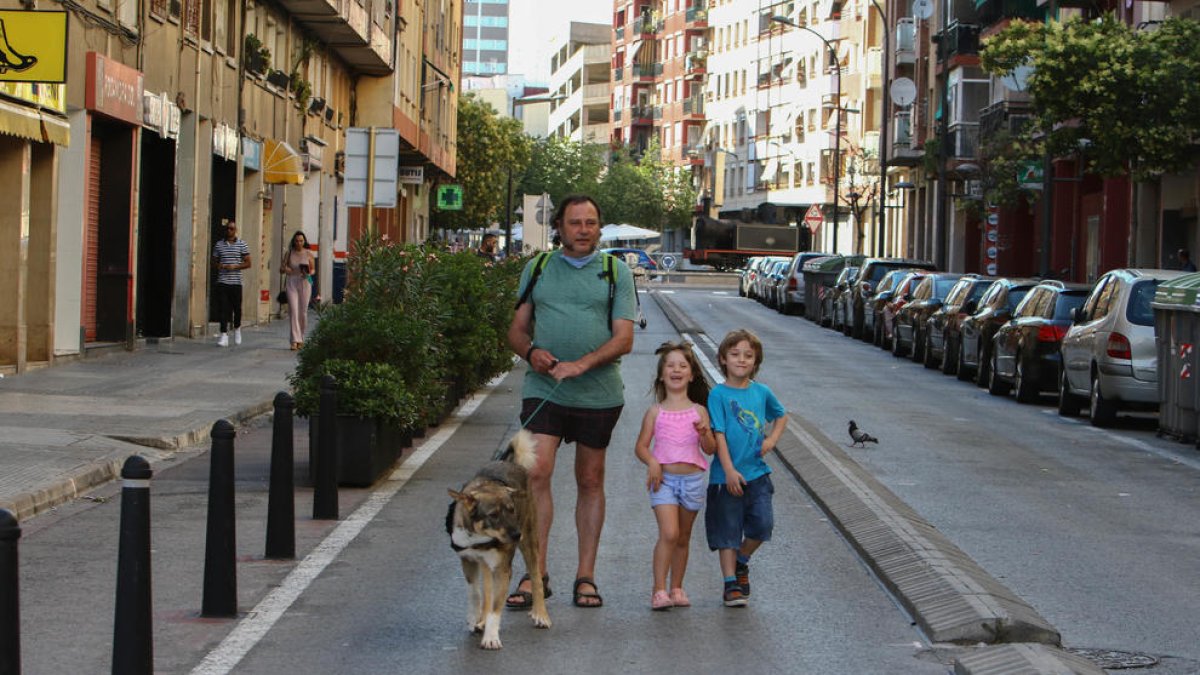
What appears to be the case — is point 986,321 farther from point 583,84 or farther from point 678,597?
point 583,84

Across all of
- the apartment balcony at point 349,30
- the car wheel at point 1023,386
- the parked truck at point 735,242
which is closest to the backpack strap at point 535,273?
the car wheel at point 1023,386

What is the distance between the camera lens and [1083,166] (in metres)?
51.0

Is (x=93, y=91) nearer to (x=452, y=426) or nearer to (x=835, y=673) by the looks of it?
(x=452, y=426)

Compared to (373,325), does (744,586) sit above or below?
below

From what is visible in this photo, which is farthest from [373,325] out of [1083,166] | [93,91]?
[1083,166]

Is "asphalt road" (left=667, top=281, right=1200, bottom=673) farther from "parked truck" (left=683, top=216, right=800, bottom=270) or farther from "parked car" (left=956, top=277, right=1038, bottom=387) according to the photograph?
"parked truck" (left=683, top=216, right=800, bottom=270)

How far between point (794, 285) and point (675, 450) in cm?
4796

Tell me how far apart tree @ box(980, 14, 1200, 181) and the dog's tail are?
2926cm

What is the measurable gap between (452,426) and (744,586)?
31.3ft

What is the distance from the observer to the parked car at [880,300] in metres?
38.0

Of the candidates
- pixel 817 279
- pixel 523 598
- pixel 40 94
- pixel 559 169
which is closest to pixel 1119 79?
pixel 817 279

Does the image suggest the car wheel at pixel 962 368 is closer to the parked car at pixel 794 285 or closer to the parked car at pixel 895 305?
the parked car at pixel 895 305

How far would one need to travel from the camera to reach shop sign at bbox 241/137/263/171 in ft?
113

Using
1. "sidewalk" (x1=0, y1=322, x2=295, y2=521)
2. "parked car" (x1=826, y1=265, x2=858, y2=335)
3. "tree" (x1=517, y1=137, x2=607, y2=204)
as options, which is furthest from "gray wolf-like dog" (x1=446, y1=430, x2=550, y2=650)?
"tree" (x1=517, y1=137, x2=607, y2=204)
